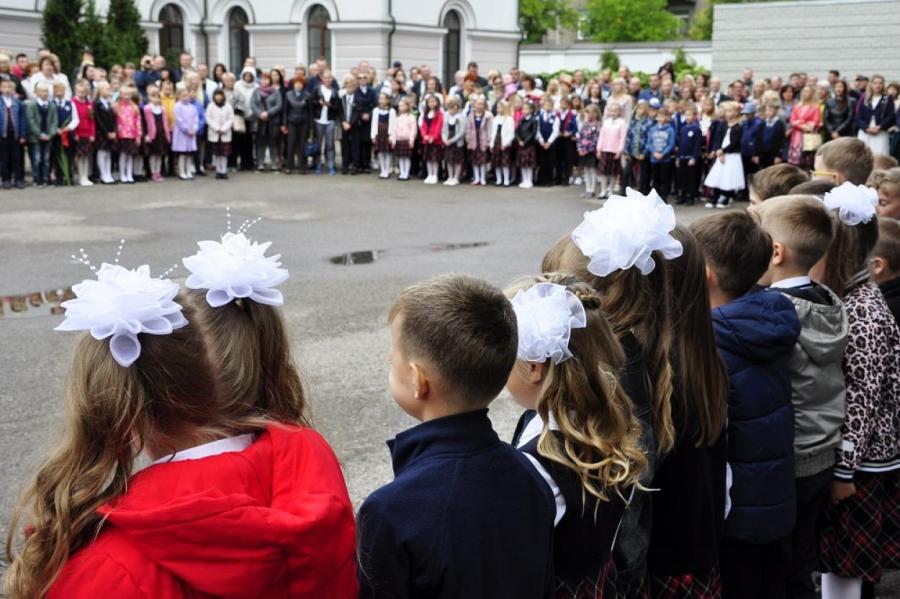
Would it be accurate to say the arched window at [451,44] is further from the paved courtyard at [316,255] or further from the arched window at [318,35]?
the paved courtyard at [316,255]

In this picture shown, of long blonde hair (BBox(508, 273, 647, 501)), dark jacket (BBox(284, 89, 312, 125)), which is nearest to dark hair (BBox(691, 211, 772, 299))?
long blonde hair (BBox(508, 273, 647, 501))

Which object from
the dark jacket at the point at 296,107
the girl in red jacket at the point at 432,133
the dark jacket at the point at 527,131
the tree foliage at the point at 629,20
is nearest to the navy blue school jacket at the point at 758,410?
the dark jacket at the point at 527,131

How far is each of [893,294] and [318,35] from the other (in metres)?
29.1

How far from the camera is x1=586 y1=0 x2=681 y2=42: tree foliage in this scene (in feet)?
202

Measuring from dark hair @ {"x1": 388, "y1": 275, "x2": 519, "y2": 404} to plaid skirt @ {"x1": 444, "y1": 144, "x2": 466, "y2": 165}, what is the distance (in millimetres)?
16763

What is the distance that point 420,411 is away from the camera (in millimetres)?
2109

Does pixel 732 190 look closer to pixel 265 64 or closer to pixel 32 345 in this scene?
pixel 32 345

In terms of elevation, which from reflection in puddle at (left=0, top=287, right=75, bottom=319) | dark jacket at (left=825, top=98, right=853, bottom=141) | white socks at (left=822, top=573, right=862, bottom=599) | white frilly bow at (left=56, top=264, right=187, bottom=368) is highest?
dark jacket at (left=825, top=98, right=853, bottom=141)

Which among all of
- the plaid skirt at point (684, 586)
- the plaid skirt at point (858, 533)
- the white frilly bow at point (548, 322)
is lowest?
the plaid skirt at point (858, 533)

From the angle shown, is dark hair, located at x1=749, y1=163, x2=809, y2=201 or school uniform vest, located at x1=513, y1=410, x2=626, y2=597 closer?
school uniform vest, located at x1=513, y1=410, x2=626, y2=597

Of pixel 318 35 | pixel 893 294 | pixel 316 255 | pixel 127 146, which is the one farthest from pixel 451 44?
pixel 893 294

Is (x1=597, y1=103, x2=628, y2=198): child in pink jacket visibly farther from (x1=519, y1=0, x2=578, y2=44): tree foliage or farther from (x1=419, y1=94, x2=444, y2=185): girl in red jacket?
(x1=519, y1=0, x2=578, y2=44): tree foliage

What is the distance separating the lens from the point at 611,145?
16734 mm

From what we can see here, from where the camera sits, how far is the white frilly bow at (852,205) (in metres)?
3.81
